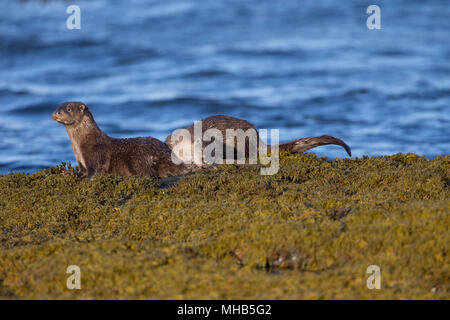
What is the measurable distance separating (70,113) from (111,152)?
885 mm

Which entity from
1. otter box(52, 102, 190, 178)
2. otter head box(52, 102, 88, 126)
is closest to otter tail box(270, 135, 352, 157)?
otter box(52, 102, 190, 178)

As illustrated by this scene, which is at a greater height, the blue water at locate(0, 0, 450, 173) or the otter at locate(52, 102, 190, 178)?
the blue water at locate(0, 0, 450, 173)

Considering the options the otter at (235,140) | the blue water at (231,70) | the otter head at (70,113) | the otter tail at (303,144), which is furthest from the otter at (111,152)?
the blue water at (231,70)

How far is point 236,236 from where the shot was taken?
20.1 ft

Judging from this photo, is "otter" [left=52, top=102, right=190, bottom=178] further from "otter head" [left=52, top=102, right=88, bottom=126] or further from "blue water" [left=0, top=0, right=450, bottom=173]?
"blue water" [left=0, top=0, right=450, bottom=173]

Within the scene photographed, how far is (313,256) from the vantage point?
229 inches

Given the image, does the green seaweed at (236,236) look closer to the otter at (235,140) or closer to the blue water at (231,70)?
the otter at (235,140)

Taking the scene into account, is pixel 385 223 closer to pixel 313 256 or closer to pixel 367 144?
pixel 313 256

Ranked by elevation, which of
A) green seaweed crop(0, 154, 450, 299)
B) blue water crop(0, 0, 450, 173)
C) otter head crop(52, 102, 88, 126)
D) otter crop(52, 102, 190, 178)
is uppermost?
blue water crop(0, 0, 450, 173)

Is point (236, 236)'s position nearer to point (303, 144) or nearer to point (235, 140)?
point (303, 144)

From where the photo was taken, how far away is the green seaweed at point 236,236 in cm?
531

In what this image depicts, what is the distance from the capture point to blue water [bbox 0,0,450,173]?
21625 millimetres
